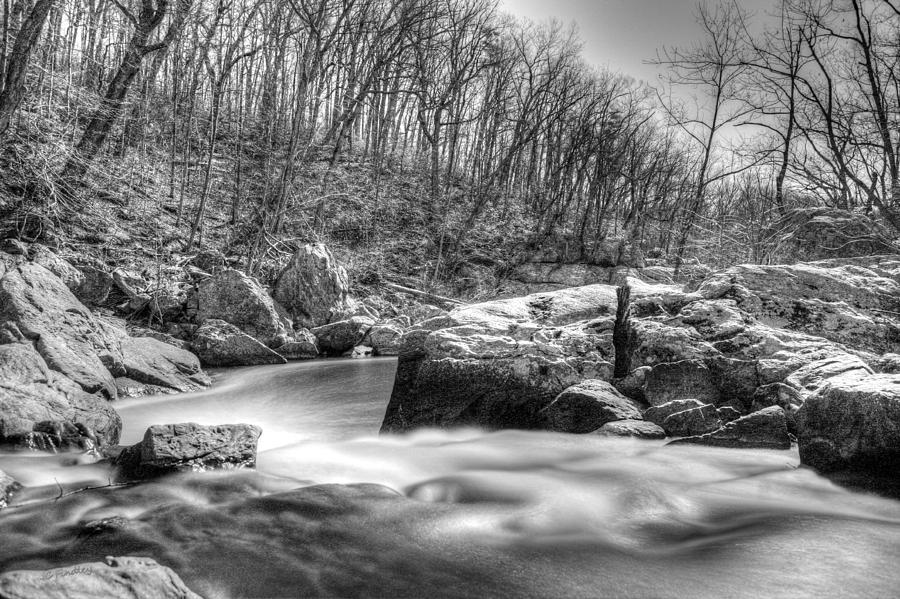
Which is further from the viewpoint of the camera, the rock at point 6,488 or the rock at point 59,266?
the rock at point 59,266

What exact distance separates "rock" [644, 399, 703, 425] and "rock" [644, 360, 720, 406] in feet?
0.43

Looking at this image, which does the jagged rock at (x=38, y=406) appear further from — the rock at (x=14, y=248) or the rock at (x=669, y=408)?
the rock at (x=14, y=248)

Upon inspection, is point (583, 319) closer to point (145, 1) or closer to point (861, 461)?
point (861, 461)

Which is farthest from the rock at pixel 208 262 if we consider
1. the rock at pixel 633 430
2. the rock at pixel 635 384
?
the rock at pixel 633 430

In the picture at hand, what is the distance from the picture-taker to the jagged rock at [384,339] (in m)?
12.3

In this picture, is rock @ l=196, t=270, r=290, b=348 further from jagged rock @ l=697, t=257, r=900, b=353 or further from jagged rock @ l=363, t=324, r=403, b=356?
jagged rock @ l=697, t=257, r=900, b=353

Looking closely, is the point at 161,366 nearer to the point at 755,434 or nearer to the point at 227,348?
the point at 227,348

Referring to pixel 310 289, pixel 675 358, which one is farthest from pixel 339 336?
pixel 675 358

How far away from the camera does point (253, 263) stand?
13992mm

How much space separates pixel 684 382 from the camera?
16.4 feet

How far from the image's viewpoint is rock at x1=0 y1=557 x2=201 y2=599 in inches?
66.4

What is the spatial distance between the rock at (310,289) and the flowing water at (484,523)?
822 centimetres

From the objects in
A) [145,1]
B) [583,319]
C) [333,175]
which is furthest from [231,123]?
[583,319]

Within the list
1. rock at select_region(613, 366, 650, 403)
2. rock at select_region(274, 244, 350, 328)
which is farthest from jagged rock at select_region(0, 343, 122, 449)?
rock at select_region(274, 244, 350, 328)
